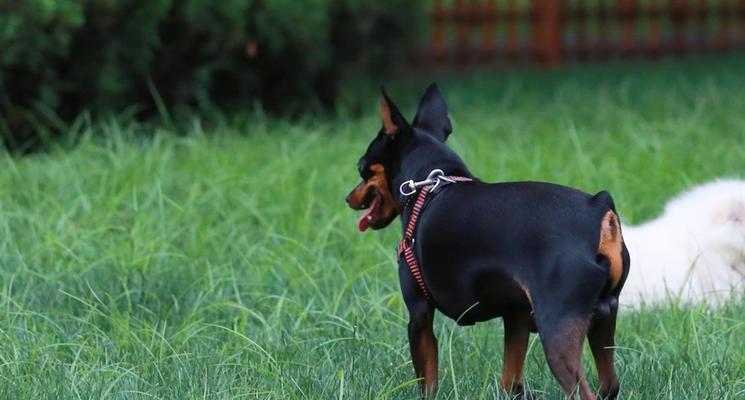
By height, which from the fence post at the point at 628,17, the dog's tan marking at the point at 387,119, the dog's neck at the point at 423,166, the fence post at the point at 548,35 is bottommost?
the dog's neck at the point at 423,166

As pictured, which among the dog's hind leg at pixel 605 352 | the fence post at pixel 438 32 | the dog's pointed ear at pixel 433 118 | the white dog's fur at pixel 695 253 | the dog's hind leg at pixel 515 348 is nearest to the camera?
the dog's hind leg at pixel 605 352

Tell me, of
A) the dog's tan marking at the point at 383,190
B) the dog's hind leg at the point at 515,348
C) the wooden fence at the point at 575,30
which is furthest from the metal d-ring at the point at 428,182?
the wooden fence at the point at 575,30

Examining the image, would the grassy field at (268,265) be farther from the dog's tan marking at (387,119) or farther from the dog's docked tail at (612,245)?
the dog's tan marking at (387,119)

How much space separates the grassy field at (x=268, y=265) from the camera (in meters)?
3.51

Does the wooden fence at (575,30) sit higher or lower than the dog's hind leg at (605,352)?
higher

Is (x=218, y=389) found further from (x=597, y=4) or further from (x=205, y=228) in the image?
(x=597, y=4)

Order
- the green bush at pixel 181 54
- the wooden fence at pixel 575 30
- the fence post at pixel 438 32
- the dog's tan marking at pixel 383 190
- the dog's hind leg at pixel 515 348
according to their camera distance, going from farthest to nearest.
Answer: the wooden fence at pixel 575 30 < the fence post at pixel 438 32 < the green bush at pixel 181 54 < the dog's tan marking at pixel 383 190 < the dog's hind leg at pixel 515 348

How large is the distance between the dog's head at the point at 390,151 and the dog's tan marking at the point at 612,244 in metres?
0.62

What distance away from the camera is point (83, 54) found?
7.23 meters

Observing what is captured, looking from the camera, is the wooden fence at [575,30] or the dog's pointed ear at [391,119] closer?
the dog's pointed ear at [391,119]

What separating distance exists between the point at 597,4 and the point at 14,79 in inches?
284

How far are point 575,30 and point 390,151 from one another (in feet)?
31.3

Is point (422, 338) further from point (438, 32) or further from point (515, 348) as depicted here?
point (438, 32)

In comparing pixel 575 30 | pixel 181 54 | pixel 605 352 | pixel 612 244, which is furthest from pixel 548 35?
pixel 612 244
